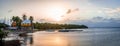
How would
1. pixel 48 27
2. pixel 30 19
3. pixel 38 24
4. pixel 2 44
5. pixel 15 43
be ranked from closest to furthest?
pixel 2 44 → pixel 15 43 → pixel 30 19 → pixel 38 24 → pixel 48 27

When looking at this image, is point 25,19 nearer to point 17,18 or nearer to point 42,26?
point 17,18

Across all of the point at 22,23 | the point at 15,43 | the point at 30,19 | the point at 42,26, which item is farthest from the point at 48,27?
the point at 15,43

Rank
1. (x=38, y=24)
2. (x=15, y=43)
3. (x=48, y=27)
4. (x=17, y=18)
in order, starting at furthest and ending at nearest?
(x=48, y=27), (x=38, y=24), (x=17, y=18), (x=15, y=43)

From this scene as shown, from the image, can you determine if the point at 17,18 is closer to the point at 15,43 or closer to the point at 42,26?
the point at 42,26

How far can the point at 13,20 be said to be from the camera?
5084cm

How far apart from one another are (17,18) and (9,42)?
36.7 metres

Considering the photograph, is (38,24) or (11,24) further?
(38,24)

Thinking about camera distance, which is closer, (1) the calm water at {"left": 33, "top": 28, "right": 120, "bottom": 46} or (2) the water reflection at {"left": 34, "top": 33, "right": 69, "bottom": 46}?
(2) the water reflection at {"left": 34, "top": 33, "right": 69, "bottom": 46}

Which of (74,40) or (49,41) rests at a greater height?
(49,41)

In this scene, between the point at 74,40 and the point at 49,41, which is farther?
the point at 74,40

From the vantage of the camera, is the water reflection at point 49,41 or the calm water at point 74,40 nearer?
the water reflection at point 49,41

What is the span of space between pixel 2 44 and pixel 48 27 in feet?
227

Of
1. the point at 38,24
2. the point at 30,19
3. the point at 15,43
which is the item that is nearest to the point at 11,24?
the point at 30,19

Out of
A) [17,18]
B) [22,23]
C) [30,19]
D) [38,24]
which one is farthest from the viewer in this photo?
[38,24]
